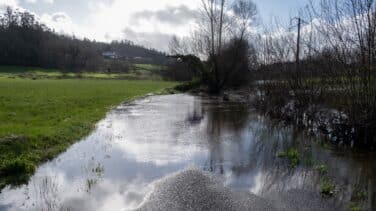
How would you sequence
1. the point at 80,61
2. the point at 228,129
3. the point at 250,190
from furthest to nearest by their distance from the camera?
the point at 80,61 → the point at 228,129 → the point at 250,190

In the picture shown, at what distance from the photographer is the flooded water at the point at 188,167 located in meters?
7.26

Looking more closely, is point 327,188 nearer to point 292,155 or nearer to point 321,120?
point 292,155

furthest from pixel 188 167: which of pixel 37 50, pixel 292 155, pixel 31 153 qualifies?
pixel 37 50

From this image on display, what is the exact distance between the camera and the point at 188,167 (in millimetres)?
9688

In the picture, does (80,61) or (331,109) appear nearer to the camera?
(331,109)

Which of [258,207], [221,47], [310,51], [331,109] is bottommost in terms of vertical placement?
[258,207]

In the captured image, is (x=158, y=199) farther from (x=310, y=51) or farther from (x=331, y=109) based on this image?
(x=310, y=51)

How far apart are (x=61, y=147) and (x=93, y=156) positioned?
1405mm

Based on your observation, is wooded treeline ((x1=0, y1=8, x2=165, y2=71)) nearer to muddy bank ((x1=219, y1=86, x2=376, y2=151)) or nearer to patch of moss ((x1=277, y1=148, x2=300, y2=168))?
muddy bank ((x1=219, y1=86, x2=376, y2=151))

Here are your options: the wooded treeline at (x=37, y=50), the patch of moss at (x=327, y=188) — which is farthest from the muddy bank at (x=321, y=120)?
the wooded treeline at (x=37, y=50)

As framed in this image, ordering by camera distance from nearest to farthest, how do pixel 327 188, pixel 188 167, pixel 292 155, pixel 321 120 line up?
pixel 327 188 → pixel 188 167 → pixel 292 155 → pixel 321 120

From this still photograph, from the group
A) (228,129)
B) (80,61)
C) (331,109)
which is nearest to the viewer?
(331,109)

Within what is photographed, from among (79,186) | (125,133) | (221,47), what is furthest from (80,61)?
(79,186)

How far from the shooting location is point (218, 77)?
44219mm
